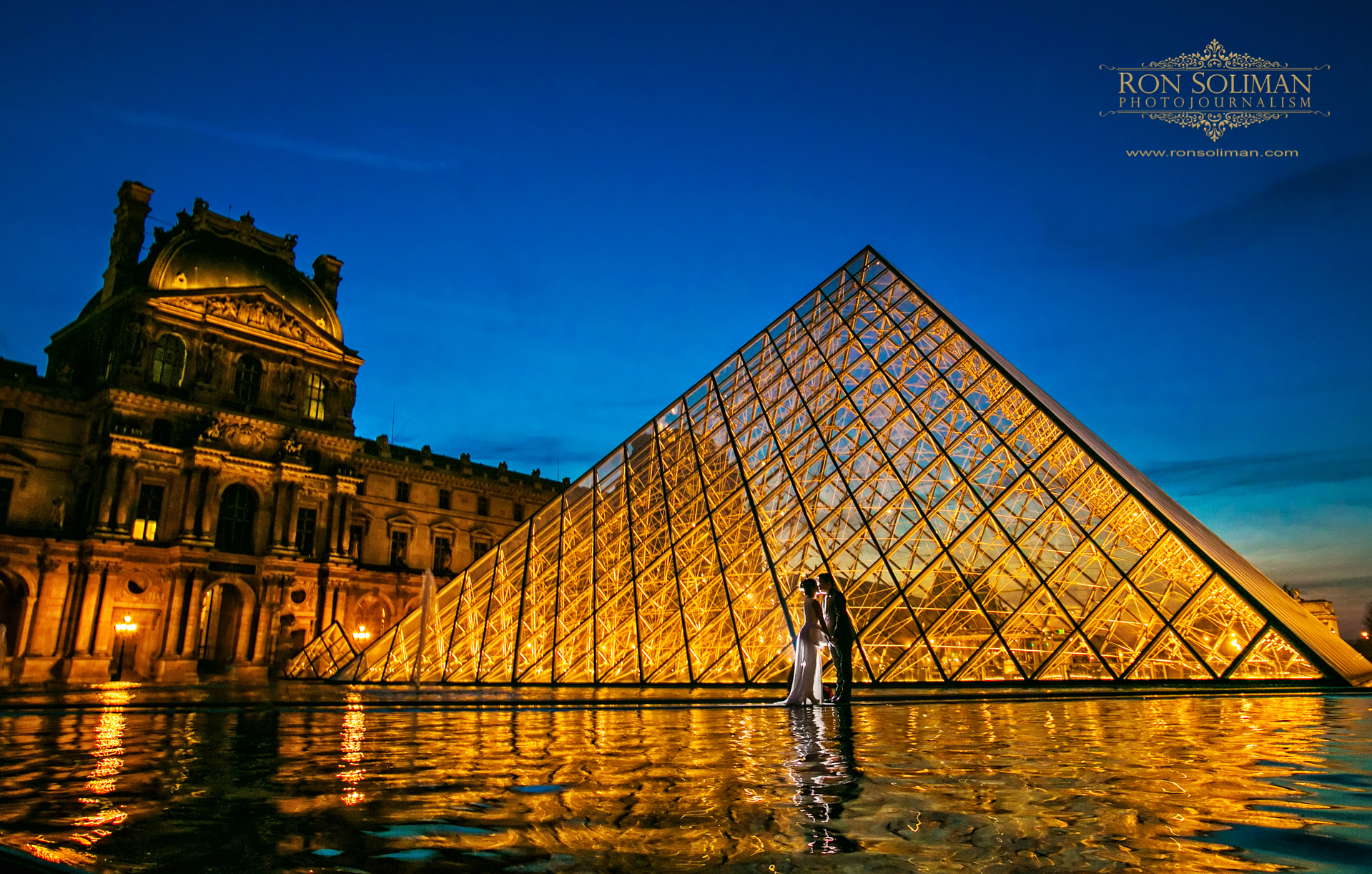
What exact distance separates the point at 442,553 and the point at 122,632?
14.9m

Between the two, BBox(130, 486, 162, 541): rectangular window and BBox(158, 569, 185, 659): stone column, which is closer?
BBox(158, 569, 185, 659): stone column

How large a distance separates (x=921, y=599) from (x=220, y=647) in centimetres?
3230

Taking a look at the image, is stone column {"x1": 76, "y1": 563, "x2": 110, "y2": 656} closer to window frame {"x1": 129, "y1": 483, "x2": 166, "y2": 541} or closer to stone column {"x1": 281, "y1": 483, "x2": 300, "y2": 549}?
window frame {"x1": 129, "y1": 483, "x2": 166, "y2": 541}

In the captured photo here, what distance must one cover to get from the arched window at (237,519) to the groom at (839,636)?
32.5 metres

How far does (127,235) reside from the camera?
37469 millimetres

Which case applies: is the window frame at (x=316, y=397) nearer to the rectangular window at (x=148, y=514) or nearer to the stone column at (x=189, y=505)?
the stone column at (x=189, y=505)

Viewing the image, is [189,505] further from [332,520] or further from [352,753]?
[352,753]

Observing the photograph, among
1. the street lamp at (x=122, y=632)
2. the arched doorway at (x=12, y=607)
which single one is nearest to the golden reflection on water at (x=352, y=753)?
the street lamp at (x=122, y=632)

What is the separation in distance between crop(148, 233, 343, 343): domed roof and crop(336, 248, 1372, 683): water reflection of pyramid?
22386 mm

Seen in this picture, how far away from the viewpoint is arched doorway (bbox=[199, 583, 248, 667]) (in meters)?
34.1

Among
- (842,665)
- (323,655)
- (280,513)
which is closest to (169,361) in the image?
(280,513)

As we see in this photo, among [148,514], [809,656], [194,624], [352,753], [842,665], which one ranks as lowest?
[352,753]

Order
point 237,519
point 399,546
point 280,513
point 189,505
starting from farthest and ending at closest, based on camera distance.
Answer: point 399,546 → point 280,513 → point 237,519 → point 189,505

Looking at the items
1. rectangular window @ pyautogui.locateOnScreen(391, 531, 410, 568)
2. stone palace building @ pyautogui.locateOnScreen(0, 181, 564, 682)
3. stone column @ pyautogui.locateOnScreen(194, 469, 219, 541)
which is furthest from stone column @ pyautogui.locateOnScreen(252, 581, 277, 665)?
rectangular window @ pyautogui.locateOnScreen(391, 531, 410, 568)
